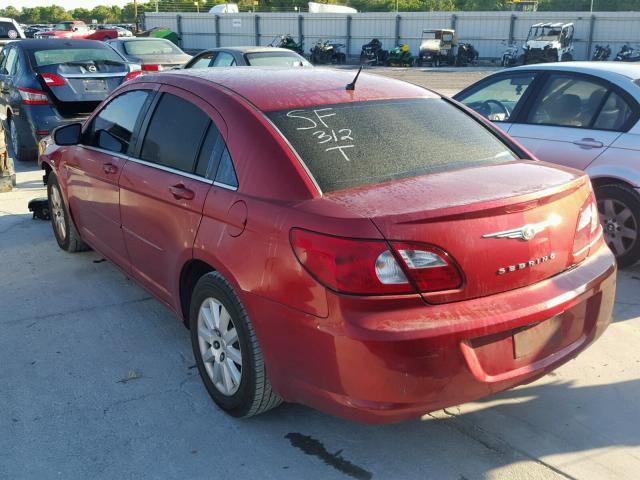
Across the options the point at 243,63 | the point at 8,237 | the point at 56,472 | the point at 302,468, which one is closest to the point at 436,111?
the point at 302,468

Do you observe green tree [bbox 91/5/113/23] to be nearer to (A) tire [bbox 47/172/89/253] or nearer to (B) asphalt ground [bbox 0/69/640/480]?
(A) tire [bbox 47/172/89/253]

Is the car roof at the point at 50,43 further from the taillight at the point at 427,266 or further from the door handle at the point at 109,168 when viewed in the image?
the taillight at the point at 427,266

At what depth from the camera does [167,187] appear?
365 cm

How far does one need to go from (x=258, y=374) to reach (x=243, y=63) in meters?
9.26

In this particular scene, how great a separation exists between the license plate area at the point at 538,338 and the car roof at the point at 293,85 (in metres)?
1.54

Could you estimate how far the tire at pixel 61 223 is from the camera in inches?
223

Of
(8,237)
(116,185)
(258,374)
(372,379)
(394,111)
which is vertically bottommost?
(8,237)

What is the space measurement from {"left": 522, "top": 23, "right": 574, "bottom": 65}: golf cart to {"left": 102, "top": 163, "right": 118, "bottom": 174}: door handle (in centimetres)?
3205

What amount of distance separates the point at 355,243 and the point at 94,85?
8.08m

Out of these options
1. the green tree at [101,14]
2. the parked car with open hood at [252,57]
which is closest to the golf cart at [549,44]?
the parked car with open hood at [252,57]

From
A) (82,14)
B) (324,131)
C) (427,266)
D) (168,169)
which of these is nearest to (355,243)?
(427,266)

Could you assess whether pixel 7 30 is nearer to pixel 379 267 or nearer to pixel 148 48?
pixel 148 48

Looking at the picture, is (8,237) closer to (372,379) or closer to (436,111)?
(436,111)

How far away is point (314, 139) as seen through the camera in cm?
320
